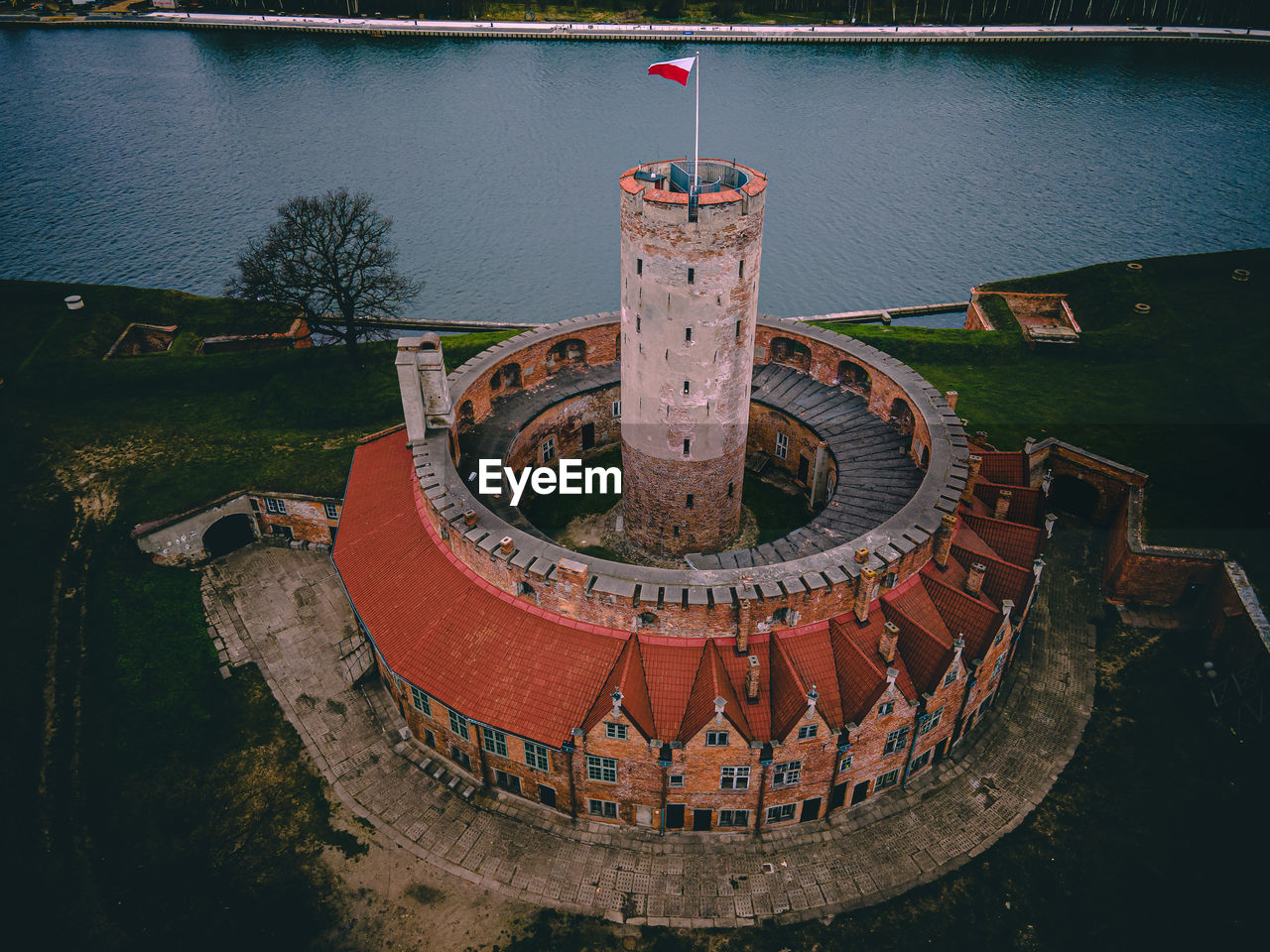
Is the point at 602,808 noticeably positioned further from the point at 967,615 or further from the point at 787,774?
the point at 967,615

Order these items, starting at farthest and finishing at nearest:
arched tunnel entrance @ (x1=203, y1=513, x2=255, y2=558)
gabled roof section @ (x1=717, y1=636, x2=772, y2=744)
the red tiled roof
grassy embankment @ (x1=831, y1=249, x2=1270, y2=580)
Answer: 1. arched tunnel entrance @ (x1=203, y1=513, x2=255, y2=558)
2. grassy embankment @ (x1=831, y1=249, x2=1270, y2=580)
3. the red tiled roof
4. gabled roof section @ (x1=717, y1=636, x2=772, y2=744)

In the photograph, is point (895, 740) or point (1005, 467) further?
point (1005, 467)

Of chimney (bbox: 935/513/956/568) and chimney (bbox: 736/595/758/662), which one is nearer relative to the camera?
chimney (bbox: 736/595/758/662)

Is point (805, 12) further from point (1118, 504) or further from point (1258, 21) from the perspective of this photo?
point (1118, 504)

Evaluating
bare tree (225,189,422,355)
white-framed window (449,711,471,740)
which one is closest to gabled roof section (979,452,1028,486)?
white-framed window (449,711,471,740)

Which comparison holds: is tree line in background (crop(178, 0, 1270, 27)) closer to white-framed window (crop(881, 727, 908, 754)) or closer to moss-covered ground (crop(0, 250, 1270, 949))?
moss-covered ground (crop(0, 250, 1270, 949))

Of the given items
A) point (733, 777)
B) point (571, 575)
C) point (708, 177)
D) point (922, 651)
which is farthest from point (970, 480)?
point (571, 575)

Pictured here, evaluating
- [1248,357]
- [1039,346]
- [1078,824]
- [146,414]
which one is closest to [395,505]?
[146,414]
